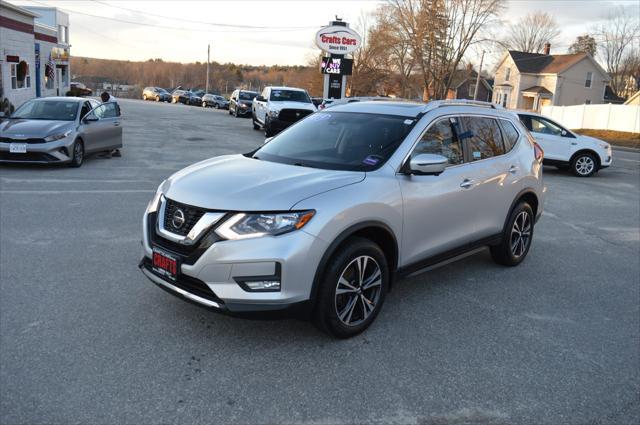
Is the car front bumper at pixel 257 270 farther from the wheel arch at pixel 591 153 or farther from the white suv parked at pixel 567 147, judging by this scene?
the wheel arch at pixel 591 153

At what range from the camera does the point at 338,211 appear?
3.88 meters

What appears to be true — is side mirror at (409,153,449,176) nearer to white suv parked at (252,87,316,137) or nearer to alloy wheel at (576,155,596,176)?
alloy wheel at (576,155,596,176)

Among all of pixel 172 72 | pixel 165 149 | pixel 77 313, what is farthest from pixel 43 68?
pixel 172 72

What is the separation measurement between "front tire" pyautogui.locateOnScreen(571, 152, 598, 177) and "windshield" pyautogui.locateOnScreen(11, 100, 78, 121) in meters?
12.9

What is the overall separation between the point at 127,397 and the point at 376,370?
1636 millimetres

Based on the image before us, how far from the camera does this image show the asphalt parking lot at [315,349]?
331 centimetres

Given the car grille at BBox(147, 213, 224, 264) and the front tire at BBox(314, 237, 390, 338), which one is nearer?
the car grille at BBox(147, 213, 224, 264)

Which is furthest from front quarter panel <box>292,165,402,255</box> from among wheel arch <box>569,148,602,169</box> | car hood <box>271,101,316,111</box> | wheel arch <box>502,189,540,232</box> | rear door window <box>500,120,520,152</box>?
car hood <box>271,101,316,111</box>

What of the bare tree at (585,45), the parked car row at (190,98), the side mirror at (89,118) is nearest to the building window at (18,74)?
the side mirror at (89,118)

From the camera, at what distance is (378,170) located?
4.43 metres

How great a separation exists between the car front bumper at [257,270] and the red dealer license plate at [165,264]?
139mm

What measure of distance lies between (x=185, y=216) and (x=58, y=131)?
881 cm

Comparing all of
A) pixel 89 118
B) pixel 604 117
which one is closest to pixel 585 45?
pixel 604 117

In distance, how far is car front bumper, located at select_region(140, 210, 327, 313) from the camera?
3633 mm
